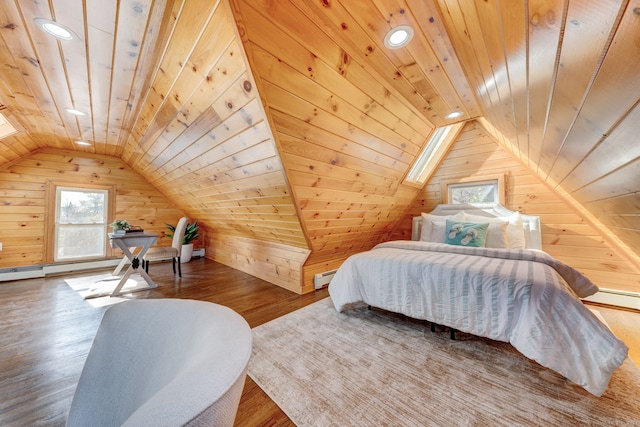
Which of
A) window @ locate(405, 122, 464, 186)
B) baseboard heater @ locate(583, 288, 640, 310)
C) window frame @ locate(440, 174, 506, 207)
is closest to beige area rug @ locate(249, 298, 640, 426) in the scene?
baseboard heater @ locate(583, 288, 640, 310)

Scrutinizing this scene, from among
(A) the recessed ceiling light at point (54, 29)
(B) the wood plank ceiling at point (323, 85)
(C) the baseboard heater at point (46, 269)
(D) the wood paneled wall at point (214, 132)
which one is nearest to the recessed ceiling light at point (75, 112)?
(B) the wood plank ceiling at point (323, 85)

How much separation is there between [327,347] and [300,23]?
2.02 meters

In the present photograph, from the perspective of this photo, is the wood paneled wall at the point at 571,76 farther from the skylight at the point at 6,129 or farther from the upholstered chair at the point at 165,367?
the skylight at the point at 6,129

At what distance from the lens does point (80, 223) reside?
3.69m

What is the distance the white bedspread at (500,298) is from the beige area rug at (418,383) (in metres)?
0.18

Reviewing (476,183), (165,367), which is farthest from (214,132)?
(476,183)

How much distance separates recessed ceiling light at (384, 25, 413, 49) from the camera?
4.18ft

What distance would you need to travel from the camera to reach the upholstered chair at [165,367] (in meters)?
0.28

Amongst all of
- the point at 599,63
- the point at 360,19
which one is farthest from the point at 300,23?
the point at 599,63

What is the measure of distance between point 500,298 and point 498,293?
30mm

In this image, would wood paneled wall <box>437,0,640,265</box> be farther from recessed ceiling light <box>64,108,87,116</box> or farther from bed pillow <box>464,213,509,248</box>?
recessed ceiling light <box>64,108,87,116</box>

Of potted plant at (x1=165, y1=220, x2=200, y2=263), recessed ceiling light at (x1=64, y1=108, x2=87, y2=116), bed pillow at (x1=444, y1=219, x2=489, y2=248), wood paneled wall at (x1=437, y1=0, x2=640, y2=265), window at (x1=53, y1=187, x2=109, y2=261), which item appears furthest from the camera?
potted plant at (x1=165, y1=220, x2=200, y2=263)

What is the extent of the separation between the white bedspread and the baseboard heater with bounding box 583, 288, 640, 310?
1026 millimetres

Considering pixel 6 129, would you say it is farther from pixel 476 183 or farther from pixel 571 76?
pixel 476 183
